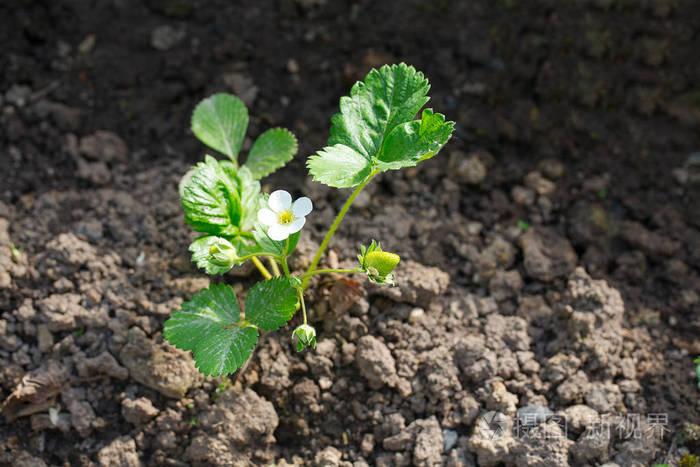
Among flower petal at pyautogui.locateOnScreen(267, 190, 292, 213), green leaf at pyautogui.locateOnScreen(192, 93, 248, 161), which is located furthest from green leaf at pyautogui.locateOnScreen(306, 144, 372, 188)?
green leaf at pyautogui.locateOnScreen(192, 93, 248, 161)

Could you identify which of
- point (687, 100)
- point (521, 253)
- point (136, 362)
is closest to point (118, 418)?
point (136, 362)

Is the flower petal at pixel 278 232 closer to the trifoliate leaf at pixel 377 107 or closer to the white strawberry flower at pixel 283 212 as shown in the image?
the white strawberry flower at pixel 283 212

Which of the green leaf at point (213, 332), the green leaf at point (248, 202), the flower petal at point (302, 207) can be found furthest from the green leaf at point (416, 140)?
the green leaf at point (213, 332)

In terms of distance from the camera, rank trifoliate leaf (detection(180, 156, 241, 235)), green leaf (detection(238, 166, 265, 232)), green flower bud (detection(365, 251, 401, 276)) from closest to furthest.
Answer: green flower bud (detection(365, 251, 401, 276)) → trifoliate leaf (detection(180, 156, 241, 235)) → green leaf (detection(238, 166, 265, 232))

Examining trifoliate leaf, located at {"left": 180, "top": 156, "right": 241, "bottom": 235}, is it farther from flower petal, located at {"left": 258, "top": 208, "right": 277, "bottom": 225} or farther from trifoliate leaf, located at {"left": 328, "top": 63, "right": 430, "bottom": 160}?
trifoliate leaf, located at {"left": 328, "top": 63, "right": 430, "bottom": 160}

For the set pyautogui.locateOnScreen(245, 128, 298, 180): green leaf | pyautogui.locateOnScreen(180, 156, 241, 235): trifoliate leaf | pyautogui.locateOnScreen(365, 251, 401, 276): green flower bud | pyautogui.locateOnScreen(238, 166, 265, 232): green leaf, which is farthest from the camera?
pyautogui.locateOnScreen(245, 128, 298, 180): green leaf

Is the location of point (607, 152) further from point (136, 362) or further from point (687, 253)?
point (136, 362)

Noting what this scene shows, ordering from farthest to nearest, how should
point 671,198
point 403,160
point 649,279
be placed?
point 671,198 < point 649,279 < point 403,160
